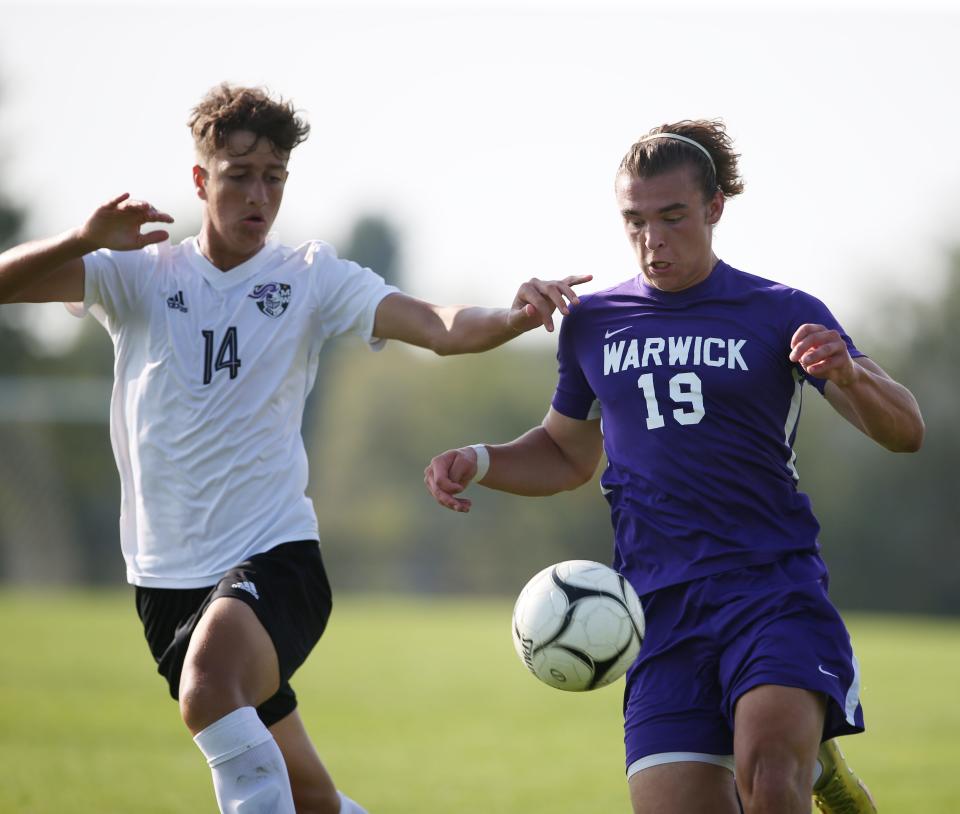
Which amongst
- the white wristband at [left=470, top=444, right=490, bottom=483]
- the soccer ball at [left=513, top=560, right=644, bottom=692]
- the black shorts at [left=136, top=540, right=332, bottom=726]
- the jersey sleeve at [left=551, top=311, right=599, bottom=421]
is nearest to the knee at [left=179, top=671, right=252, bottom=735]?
the black shorts at [left=136, top=540, right=332, bottom=726]

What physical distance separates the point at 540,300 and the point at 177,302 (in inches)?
60.5

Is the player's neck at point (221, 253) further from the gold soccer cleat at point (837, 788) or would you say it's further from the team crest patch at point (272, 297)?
the gold soccer cleat at point (837, 788)

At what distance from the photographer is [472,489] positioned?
54781 millimetres

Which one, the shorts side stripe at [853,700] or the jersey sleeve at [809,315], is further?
the jersey sleeve at [809,315]

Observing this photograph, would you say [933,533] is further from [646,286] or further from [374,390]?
[646,286]

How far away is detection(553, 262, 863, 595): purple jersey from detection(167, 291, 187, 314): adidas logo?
68.8 inches

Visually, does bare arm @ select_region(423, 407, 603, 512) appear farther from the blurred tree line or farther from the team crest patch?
the blurred tree line

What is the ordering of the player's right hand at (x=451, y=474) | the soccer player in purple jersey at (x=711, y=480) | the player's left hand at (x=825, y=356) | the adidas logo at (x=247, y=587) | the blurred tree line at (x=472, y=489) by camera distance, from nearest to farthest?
the player's left hand at (x=825, y=356)
the soccer player in purple jersey at (x=711, y=480)
the adidas logo at (x=247, y=587)
the player's right hand at (x=451, y=474)
the blurred tree line at (x=472, y=489)

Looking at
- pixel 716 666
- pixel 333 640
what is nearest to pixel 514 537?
pixel 333 640

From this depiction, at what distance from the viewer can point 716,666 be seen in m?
4.73

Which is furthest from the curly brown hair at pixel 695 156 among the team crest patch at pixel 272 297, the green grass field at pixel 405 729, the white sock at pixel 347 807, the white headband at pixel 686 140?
the green grass field at pixel 405 729

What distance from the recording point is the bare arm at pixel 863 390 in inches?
169

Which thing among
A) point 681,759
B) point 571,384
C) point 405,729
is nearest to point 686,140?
point 571,384

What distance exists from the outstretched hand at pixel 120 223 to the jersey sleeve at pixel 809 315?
2.38m
